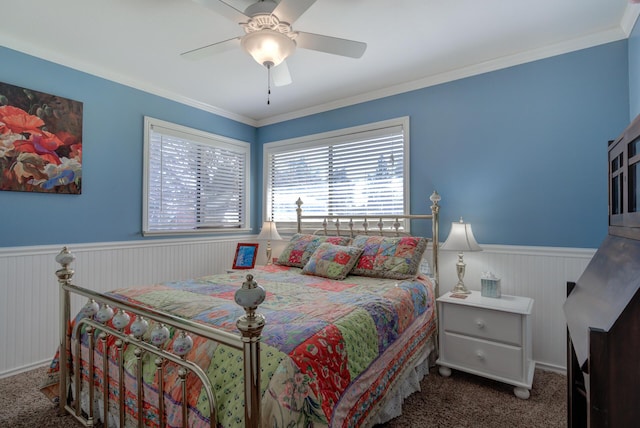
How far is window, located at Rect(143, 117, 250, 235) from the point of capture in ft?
10.9

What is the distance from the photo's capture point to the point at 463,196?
9.43ft

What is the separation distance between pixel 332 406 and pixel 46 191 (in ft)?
9.17

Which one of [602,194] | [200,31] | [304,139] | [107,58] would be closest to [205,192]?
[304,139]

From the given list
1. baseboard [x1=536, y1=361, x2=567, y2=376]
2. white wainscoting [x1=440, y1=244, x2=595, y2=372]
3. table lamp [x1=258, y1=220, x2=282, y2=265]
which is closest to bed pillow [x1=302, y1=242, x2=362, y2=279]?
table lamp [x1=258, y1=220, x2=282, y2=265]

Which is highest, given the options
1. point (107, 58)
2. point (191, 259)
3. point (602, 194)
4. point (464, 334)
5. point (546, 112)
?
point (107, 58)

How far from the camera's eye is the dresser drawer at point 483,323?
6.90 ft

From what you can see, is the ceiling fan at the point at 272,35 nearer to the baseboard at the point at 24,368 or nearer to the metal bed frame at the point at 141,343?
the metal bed frame at the point at 141,343

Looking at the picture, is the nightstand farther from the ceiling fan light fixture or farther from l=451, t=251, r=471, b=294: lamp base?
the ceiling fan light fixture

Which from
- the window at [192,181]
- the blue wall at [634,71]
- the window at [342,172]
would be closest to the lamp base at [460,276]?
the window at [342,172]

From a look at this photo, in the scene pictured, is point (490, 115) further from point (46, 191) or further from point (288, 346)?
point (46, 191)

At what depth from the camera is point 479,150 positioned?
2818 mm

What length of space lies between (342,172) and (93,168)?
245cm

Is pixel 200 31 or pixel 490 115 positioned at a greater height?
pixel 200 31

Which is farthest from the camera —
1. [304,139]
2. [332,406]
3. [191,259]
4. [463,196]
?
[304,139]
